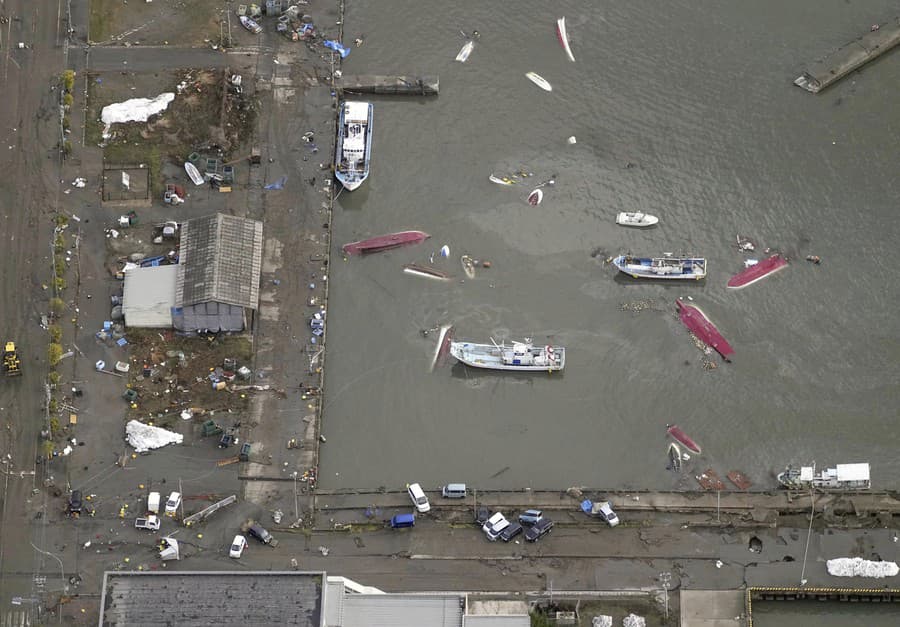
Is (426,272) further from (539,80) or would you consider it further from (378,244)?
(539,80)

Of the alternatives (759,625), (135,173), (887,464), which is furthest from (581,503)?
(135,173)

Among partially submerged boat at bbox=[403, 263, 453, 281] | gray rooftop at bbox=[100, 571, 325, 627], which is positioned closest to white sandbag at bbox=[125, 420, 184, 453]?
gray rooftop at bbox=[100, 571, 325, 627]

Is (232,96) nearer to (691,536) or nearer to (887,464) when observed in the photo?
(691,536)

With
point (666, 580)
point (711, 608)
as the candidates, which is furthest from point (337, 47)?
point (711, 608)

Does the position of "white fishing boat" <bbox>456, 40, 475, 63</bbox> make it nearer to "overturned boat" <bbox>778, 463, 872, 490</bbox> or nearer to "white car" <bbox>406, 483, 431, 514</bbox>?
"white car" <bbox>406, 483, 431, 514</bbox>

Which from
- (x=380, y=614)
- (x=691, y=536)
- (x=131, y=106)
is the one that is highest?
(x=131, y=106)

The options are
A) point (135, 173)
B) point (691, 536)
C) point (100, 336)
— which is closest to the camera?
point (691, 536)

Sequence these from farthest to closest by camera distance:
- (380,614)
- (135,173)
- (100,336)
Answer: (135,173)
(100,336)
(380,614)
